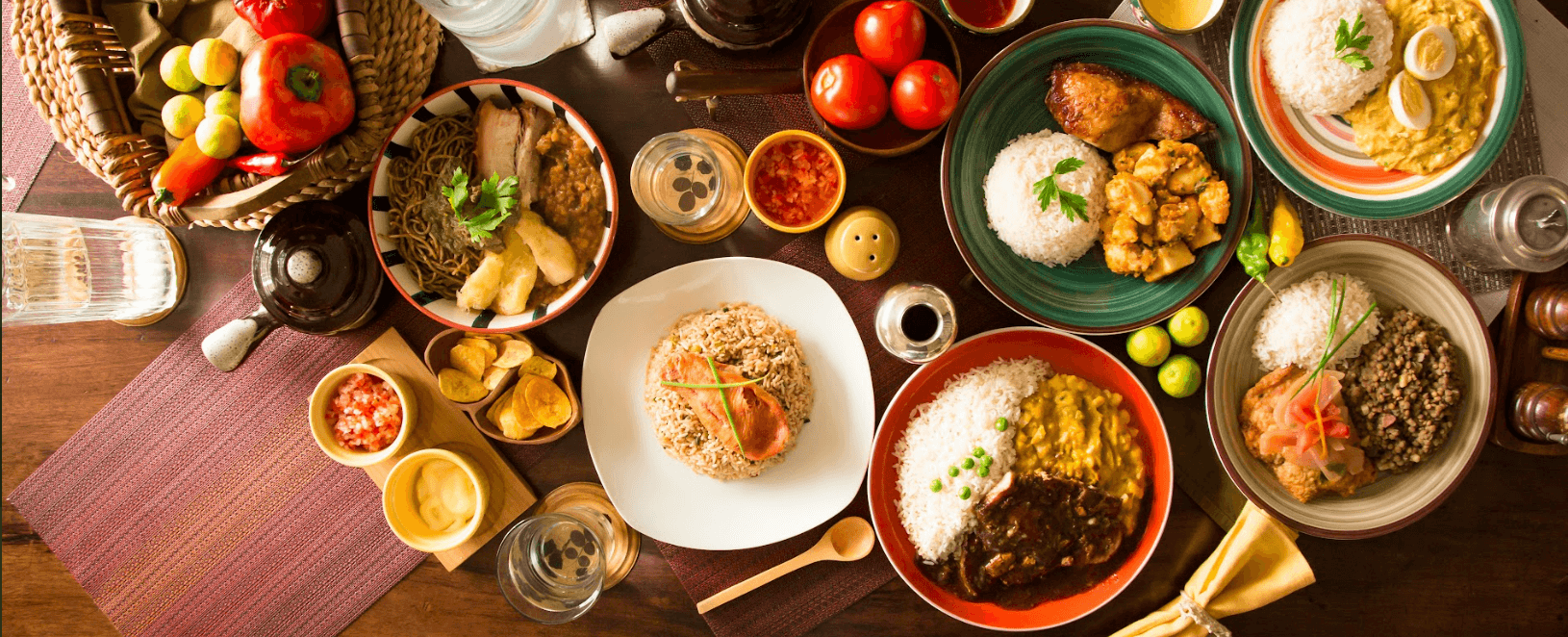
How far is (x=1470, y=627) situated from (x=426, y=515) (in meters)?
3.33

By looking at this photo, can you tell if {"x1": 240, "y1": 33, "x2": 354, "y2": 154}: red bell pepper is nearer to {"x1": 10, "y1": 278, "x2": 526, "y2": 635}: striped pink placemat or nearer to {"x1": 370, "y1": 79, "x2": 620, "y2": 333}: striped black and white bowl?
{"x1": 370, "y1": 79, "x2": 620, "y2": 333}: striped black and white bowl

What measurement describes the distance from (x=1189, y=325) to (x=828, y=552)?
1.26 meters

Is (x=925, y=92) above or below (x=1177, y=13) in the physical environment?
below

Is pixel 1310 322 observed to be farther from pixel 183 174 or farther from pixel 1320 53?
pixel 183 174

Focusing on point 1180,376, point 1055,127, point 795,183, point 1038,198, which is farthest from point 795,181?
point 1180,376

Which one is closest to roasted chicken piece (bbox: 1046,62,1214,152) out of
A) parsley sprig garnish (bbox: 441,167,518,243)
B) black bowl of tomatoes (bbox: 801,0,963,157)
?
black bowl of tomatoes (bbox: 801,0,963,157)

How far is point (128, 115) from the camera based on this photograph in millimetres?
1969

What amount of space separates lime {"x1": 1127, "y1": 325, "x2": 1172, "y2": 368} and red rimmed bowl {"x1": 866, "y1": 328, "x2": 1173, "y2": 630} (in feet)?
0.23

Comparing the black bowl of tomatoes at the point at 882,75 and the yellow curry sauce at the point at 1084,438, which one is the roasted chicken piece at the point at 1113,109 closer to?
the black bowl of tomatoes at the point at 882,75

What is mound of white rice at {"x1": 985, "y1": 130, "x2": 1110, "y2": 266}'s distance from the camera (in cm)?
204

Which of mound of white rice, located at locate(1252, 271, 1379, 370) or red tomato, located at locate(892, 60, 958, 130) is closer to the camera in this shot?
red tomato, located at locate(892, 60, 958, 130)

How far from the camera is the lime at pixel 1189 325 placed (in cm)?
214

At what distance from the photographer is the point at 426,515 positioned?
2.27m

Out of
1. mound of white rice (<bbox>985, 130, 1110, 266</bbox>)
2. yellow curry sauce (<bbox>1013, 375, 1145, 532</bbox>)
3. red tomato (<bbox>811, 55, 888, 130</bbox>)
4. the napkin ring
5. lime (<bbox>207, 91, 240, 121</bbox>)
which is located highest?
red tomato (<bbox>811, 55, 888, 130</bbox>)
